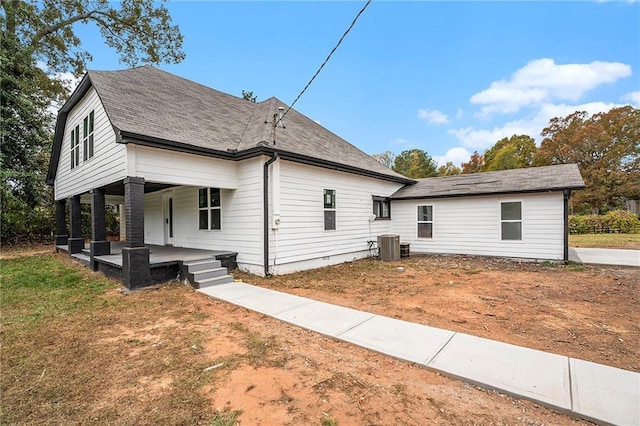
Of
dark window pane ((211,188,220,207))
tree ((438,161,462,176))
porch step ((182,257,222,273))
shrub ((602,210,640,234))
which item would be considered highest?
tree ((438,161,462,176))

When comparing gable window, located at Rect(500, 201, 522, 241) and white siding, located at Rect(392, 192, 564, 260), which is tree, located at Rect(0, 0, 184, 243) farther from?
gable window, located at Rect(500, 201, 522, 241)

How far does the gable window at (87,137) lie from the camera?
27.4ft

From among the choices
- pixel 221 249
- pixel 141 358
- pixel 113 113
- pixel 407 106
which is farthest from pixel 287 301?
pixel 407 106

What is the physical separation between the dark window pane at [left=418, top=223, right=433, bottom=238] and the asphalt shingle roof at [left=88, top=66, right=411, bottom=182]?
2.40 metres

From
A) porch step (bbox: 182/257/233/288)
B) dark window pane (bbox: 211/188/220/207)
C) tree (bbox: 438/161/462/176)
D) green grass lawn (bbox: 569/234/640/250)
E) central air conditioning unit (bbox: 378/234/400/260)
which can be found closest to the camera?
porch step (bbox: 182/257/233/288)

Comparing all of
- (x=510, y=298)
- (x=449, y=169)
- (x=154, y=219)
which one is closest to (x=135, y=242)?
(x=154, y=219)

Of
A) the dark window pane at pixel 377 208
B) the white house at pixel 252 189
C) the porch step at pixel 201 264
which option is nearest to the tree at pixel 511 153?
the white house at pixel 252 189

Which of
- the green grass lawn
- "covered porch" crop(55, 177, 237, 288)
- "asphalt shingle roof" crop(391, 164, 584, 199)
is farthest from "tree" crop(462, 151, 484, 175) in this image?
"covered porch" crop(55, 177, 237, 288)

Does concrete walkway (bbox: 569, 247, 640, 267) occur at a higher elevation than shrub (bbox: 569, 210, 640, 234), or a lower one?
lower

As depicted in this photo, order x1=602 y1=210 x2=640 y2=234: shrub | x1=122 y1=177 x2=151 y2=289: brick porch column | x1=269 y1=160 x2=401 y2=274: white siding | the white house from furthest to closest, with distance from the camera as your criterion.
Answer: x1=602 y1=210 x2=640 y2=234: shrub
x1=269 y1=160 x2=401 y2=274: white siding
the white house
x1=122 y1=177 x2=151 y2=289: brick porch column

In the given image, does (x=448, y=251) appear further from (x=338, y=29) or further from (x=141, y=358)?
(x=141, y=358)

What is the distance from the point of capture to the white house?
6738mm

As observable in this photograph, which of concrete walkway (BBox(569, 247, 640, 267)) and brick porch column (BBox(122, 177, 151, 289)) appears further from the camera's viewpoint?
concrete walkway (BBox(569, 247, 640, 267))

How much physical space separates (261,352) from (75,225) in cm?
1048
